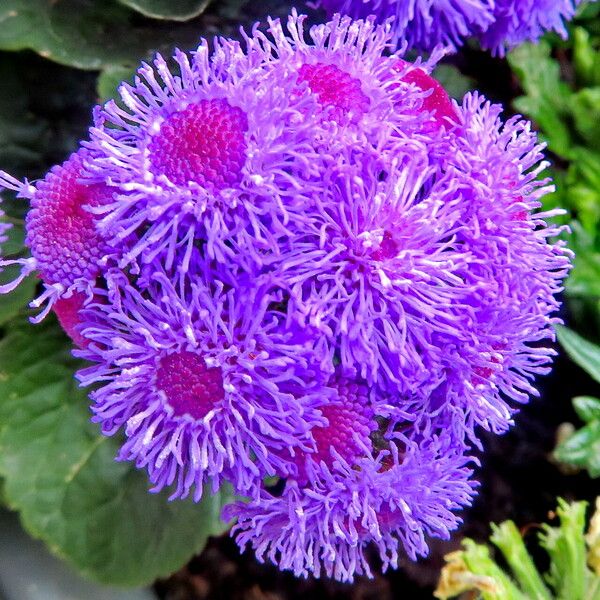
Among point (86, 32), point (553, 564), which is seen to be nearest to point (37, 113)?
point (86, 32)

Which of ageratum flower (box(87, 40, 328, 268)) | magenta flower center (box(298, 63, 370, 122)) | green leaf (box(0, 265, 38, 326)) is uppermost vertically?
magenta flower center (box(298, 63, 370, 122))

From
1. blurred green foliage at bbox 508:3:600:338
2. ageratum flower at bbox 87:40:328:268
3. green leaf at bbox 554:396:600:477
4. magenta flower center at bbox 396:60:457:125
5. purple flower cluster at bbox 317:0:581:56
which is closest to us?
ageratum flower at bbox 87:40:328:268

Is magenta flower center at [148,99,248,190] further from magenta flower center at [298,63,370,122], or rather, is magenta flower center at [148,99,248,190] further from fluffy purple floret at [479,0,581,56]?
fluffy purple floret at [479,0,581,56]

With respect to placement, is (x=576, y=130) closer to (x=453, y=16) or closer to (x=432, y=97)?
(x=453, y=16)

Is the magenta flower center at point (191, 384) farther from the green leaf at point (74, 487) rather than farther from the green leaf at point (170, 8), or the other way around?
the green leaf at point (170, 8)

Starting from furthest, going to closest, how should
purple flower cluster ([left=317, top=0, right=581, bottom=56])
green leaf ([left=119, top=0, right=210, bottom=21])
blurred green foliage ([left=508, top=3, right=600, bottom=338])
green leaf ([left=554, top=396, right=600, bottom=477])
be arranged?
1. blurred green foliage ([left=508, top=3, right=600, bottom=338])
2. green leaf ([left=554, top=396, right=600, bottom=477])
3. green leaf ([left=119, top=0, right=210, bottom=21])
4. purple flower cluster ([left=317, top=0, right=581, bottom=56])

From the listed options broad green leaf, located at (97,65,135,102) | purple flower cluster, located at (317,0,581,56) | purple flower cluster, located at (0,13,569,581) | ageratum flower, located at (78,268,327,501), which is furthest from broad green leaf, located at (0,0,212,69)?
ageratum flower, located at (78,268,327,501)
